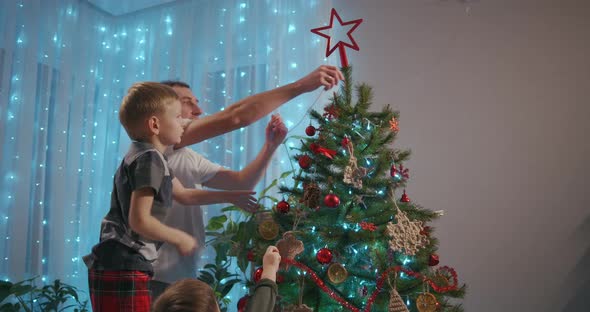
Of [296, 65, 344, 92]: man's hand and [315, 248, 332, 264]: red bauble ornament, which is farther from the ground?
[296, 65, 344, 92]: man's hand

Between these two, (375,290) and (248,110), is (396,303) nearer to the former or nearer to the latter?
(375,290)

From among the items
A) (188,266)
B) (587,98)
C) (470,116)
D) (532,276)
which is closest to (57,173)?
(188,266)

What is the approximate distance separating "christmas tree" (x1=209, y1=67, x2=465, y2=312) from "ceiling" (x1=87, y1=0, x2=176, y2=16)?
2718 millimetres

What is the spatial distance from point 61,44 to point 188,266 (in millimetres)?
2801

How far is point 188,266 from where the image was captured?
1.53m

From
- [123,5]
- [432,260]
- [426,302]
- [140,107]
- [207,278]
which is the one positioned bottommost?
[207,278]

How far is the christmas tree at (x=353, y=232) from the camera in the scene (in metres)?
1.55

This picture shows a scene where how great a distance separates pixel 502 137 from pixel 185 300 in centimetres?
244

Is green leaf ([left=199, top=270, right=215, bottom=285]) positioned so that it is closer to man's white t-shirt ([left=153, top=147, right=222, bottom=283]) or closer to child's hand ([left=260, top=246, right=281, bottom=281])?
man's white t-shirt ([left=153, top=147, right=222, bottom=283])

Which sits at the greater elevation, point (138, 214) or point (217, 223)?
point (138, 214)

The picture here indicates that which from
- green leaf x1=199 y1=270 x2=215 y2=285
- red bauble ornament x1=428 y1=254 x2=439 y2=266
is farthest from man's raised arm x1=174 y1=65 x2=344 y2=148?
green leaf x1=199 y1=270 x2=215 y2=285

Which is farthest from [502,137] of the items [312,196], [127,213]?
[127,213]

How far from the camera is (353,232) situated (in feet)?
5.15

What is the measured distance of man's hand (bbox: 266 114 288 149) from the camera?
1870 mm
